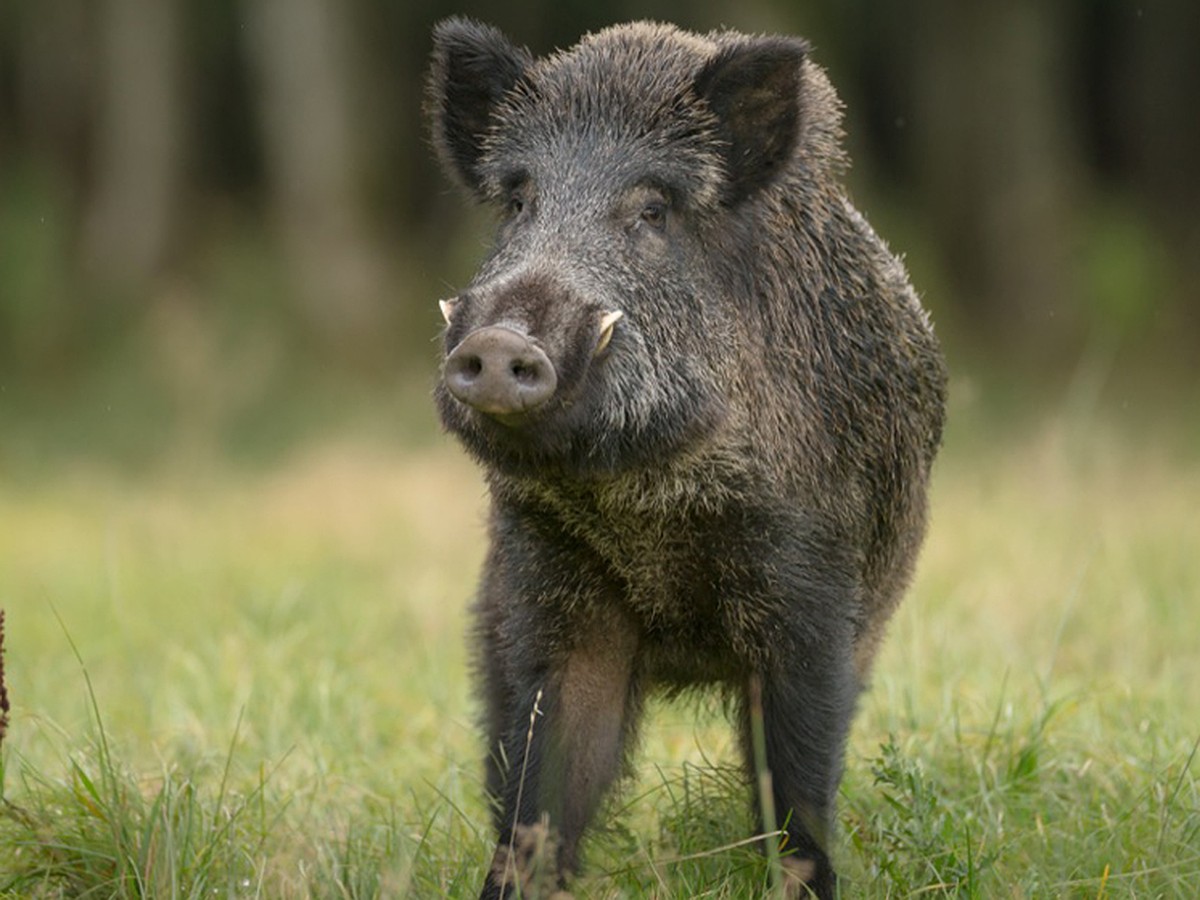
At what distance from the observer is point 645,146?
4227 mm

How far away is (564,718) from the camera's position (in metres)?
4.22

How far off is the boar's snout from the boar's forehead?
0.64 meters

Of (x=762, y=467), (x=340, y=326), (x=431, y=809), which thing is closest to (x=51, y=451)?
(x=340, y=326)

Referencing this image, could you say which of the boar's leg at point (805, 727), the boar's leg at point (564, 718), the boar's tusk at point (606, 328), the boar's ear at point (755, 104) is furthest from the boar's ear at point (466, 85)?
the boar's leg at point (805, 727)

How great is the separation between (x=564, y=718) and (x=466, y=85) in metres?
1.48

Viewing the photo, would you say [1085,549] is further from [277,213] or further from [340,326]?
[277,213]

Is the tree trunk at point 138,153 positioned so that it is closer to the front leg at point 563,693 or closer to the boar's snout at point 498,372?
the front leg at point 563,693

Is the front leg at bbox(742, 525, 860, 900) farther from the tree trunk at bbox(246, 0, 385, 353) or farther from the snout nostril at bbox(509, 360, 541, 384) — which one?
the tree trunk at bbox(246, 0, 385, 353)

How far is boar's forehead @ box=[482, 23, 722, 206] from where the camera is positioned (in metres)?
4.19

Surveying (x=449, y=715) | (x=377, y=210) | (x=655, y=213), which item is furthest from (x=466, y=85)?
(x=377, y=210)

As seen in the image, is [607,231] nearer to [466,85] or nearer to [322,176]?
[466,85]

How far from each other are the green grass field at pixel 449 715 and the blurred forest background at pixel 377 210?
186 inches

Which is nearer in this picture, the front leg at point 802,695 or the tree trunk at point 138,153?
the front leg at point 802,695

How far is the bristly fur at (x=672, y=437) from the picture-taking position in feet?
13.3
